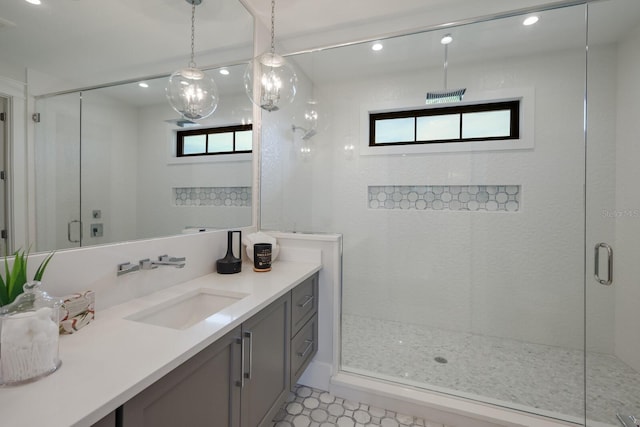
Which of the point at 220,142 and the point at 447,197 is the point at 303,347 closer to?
the point at 220,142

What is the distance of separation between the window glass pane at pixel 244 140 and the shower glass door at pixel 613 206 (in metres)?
2.44

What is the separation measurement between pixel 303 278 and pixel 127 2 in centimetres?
152

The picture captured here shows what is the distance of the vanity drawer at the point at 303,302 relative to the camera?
58.0 inches

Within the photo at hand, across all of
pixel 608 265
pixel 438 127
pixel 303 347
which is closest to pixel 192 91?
pixel 303 347

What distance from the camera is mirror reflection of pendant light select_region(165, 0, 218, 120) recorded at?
134 centimetres

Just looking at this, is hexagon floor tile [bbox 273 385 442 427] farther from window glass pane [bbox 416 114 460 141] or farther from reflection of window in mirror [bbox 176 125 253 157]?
window glass pane [bbox 416 114 460 141]

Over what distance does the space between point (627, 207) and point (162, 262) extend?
2.83 m

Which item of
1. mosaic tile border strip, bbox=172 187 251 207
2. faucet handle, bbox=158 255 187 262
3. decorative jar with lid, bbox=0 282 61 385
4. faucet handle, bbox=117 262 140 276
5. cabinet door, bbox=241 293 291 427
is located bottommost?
cabinet door, bbox=241 293 291 427

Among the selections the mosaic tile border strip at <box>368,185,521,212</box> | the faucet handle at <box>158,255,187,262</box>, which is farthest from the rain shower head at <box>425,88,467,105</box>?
the faucet handle at <box>158,255,187,262</box>

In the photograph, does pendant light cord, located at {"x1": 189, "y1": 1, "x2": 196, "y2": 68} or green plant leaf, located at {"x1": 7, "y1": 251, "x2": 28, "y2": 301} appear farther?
pendant light cord, located at {"x1": 189, "y1": 1, "x2": 196, "y2": 68}

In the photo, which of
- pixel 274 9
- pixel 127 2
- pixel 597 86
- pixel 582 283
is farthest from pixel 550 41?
pixel 127 2

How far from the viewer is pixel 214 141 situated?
1689 millimetres

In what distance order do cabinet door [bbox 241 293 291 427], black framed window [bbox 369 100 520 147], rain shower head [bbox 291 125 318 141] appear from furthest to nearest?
rain shower head [bbox 291 125 318 141], black framed window [bbox 369 100 520 147], cabinet door [bbox 241 293 291 427]

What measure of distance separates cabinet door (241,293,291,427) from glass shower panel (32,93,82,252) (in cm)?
73
